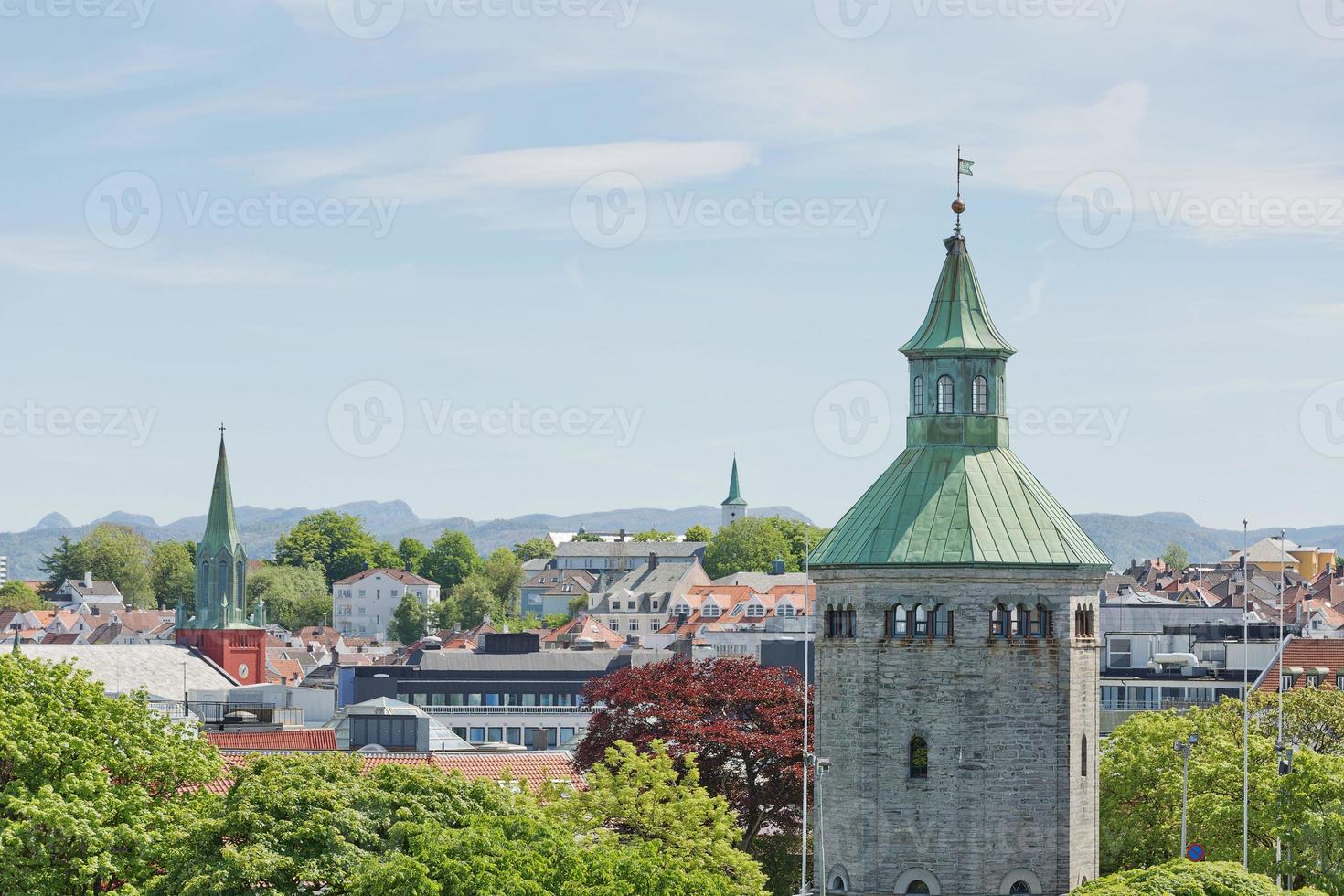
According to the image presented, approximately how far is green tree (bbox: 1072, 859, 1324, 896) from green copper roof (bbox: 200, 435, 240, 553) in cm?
12294

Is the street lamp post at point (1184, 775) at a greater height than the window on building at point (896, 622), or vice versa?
the window on building at point (896, 622)

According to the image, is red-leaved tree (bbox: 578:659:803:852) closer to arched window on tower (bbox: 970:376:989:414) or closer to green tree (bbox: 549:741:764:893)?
green tree (bbox: 549:741:764:893)

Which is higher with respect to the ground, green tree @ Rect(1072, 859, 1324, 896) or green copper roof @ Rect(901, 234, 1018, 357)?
green copper roof @ Rect(901, 234, 1018, 357)

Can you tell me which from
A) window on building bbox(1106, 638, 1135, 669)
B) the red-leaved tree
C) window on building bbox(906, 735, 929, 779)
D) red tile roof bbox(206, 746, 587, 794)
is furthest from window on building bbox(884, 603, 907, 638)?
window on building bbox(1106, 638, 1135, 669)

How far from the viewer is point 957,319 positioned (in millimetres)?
65438

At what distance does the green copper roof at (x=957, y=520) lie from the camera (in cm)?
6200

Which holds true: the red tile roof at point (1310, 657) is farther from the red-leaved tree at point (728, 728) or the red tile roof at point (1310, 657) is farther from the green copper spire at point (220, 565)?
the green copper spire at point (220, 565)

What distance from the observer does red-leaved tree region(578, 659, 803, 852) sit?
259 feet

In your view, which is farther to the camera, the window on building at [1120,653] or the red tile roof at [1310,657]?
the window on building at [1120,653]

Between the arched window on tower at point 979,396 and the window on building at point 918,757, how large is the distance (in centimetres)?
920

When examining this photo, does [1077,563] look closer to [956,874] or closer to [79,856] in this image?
[956,874]

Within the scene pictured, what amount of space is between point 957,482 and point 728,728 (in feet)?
62.2

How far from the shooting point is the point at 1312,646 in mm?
122375

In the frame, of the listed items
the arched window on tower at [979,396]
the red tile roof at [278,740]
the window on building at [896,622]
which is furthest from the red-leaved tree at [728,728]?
the red tile roof at [278,740]
